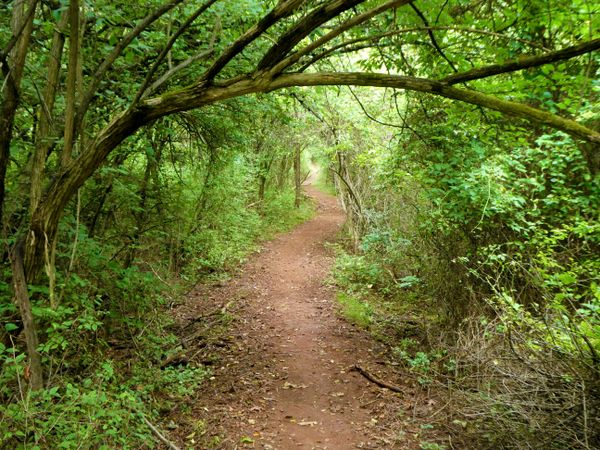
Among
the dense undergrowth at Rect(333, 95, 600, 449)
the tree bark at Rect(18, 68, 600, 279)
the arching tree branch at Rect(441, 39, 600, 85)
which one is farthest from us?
the dense undergrowth at Rect(333, 95, 600, 449)

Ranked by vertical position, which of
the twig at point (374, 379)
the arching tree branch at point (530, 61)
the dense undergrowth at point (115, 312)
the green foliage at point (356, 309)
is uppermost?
the arching tree branch at point (530, 61)

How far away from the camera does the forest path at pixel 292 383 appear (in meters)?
4.66

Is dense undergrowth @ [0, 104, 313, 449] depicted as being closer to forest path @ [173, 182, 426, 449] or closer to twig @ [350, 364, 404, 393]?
forest path @ [173, 182, 426, 449]

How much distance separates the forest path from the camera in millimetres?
4664

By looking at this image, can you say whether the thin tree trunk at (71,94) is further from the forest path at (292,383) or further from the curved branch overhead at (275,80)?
the forest path at (292,383)

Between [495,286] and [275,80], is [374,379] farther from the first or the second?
[275,80]

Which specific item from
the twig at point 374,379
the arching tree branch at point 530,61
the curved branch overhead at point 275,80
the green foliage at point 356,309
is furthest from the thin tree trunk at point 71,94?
the green foliage at point 356,309

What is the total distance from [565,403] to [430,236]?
406 cm

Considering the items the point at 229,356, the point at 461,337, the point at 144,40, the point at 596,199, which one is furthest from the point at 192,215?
the point at 596,199

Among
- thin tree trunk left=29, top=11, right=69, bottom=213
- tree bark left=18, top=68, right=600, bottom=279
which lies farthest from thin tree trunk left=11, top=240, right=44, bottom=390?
thin tree trunk left=29, top=11, right=69, bottom=213

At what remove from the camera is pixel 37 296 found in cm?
362

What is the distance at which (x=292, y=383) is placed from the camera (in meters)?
5.92

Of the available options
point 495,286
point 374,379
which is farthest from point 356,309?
point 495,286

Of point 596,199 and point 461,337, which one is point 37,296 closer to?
point 461,337
